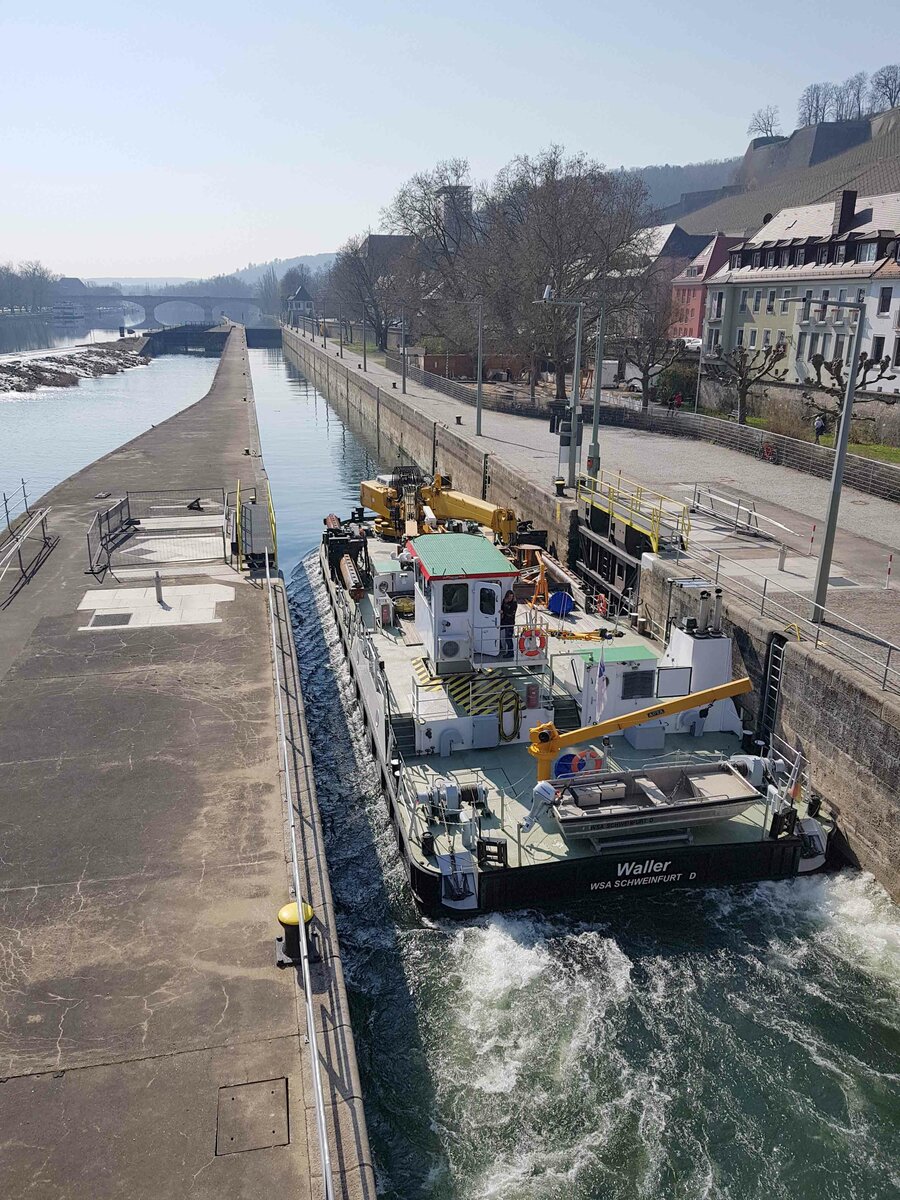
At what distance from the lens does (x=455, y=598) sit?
18.9 meters

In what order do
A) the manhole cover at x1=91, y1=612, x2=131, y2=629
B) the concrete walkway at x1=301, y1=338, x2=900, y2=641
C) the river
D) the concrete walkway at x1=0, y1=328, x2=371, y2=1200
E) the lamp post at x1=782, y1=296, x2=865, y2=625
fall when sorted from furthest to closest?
the manhole cover at x1=91, y1=612, x2=131, y2=629 → the concrete walkway at x1=301, y1=338, x2=900, y2=641 → the lamp post at x1=782, y1=296, x2=865, y2=625 → the river → the concrete walkway at x1=0, y1=328, x2=371, y2=1200

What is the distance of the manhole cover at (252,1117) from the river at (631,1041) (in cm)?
242

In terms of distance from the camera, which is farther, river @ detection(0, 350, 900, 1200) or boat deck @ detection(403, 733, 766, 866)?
boat deck @ detection(403, 733, 766, 866)

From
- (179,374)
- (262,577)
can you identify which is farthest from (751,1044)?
(179,374)

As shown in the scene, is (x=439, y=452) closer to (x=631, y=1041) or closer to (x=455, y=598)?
(x=455, y=598)

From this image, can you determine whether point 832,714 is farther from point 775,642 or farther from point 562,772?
point 562,772

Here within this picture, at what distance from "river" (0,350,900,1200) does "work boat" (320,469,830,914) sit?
83 cm

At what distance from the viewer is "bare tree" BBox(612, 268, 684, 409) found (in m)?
58.5

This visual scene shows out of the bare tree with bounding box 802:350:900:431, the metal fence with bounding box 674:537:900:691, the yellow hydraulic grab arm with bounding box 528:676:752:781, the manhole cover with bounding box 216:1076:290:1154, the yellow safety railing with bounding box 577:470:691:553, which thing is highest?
the bare tree with bounding box 802:350:900:431

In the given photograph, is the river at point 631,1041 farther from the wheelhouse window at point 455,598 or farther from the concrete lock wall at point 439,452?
the concrete lock wall at point 439,452

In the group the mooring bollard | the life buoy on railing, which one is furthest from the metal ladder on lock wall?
the mooring bollard

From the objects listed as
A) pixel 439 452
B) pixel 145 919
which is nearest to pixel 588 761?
pixel 145 919

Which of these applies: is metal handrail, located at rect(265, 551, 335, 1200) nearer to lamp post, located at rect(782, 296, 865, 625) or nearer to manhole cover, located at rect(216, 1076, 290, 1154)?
manhole cover, located at rect(216, 1076, 290, 1154)

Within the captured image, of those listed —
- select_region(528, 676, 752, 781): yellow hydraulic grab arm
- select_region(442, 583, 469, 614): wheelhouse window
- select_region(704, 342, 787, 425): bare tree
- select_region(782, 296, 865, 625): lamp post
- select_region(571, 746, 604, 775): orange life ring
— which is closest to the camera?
select_region(528, 676, 752, 781): yellow hydraulic grab arm
